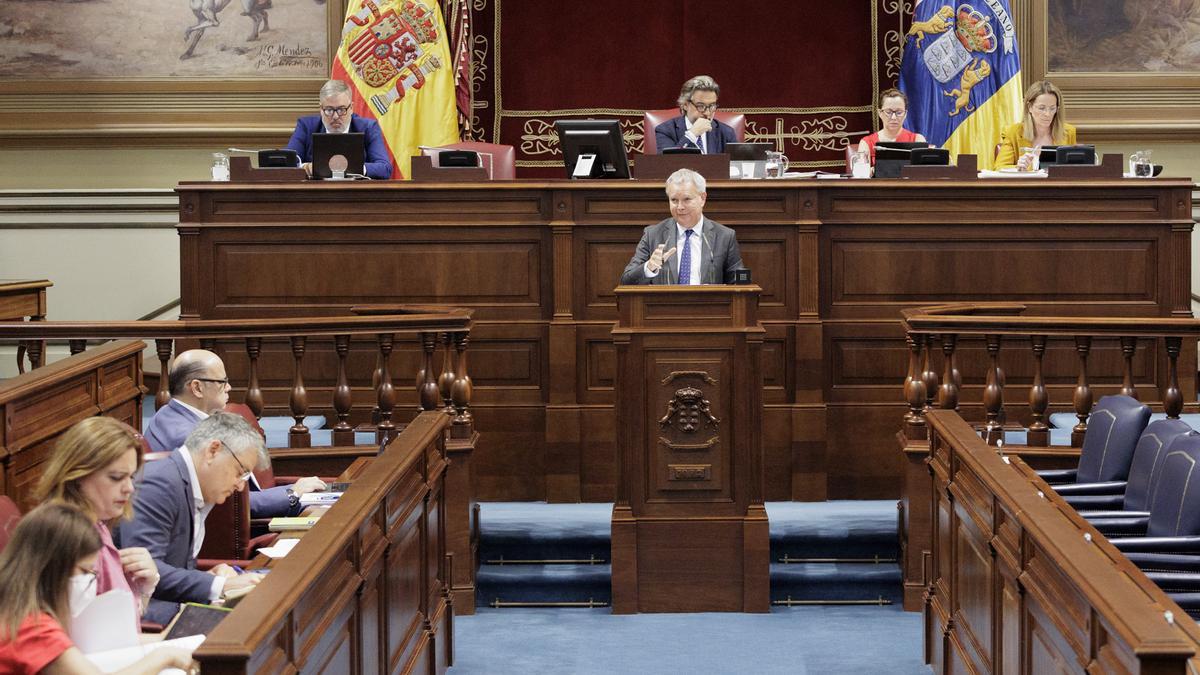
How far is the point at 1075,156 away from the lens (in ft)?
24.7

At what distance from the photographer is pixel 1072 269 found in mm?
7328

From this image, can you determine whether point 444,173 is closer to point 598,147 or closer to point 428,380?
point 598,147

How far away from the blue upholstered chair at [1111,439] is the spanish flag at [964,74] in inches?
185

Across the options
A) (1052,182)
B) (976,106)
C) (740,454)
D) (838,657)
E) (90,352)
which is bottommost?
(838,657)

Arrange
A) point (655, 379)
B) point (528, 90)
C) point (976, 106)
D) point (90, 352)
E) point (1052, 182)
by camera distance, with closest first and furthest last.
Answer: point (90, 352) → point (655, 379) → point (1052, 182) → point (976, 106) → point (528, 90)

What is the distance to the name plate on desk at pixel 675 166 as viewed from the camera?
24.3 feet

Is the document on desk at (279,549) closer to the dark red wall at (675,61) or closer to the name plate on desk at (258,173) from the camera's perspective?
the name plate on desk at (258,173)

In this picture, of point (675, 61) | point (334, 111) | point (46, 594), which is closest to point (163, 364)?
point (334, 111)

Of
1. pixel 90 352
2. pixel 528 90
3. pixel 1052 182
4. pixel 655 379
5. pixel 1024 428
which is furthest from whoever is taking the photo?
pixel 528 90

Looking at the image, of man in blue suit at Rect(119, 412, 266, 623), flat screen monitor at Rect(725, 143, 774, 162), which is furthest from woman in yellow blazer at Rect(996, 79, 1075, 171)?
man in blue suit at Rect(119, 412, 266, 623)

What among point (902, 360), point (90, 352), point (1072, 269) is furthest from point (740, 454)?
point (90, 352)

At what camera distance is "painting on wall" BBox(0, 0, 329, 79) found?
10.0 meters

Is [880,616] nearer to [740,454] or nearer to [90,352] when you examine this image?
[740,454]

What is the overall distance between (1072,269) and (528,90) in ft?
14.7
